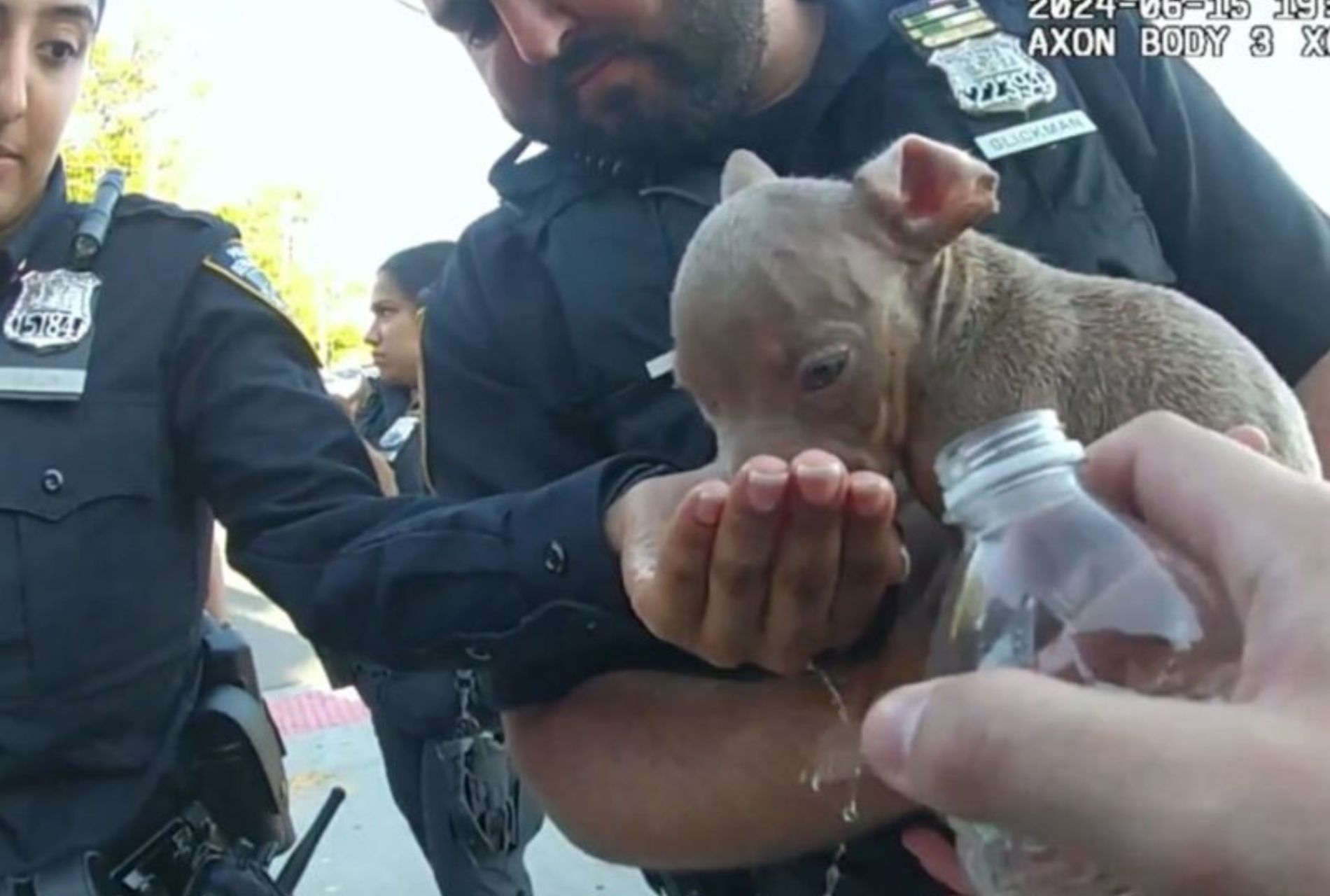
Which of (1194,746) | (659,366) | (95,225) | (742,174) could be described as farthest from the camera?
(95,225)

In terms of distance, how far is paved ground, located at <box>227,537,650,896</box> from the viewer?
458 centimetres

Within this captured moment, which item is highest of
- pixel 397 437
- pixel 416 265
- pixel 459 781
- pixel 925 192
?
pixel 925 192

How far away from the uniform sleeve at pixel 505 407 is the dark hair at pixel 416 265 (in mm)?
4031

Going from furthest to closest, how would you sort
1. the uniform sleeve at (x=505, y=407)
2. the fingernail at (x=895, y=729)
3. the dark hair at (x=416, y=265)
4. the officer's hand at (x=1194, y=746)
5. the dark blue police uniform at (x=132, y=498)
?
the dark hair at (x=416, y=265), the dark blue police uniform at (x=132, y=498), the uniform sleeve at (x=505, y=407), the fingernail at (x=895, y=729), the officer's hand at (x=1194, y=746)

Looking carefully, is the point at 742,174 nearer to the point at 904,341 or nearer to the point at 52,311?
the point at 904,341

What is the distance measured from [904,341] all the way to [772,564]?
0.27 metres

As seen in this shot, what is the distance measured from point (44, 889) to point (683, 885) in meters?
0.81

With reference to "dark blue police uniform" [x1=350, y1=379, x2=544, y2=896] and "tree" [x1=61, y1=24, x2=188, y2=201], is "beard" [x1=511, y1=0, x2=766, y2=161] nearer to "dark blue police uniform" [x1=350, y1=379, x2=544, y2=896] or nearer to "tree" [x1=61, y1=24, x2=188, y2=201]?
"dark blue police uniform" [x1=350, y1=379, x2=544, y2=896]

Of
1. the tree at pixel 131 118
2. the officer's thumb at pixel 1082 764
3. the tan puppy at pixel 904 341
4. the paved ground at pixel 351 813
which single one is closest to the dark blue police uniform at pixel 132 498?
the tan puppy at pixel 904 341

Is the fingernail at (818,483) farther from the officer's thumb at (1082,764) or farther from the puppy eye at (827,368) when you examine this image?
the officer's thumb at (1082,764)

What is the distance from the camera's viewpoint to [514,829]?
3.94m

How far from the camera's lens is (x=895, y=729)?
73 cm

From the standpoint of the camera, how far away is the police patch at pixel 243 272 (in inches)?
76.6

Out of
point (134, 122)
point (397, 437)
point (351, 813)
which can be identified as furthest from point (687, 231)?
point (134, 122)
